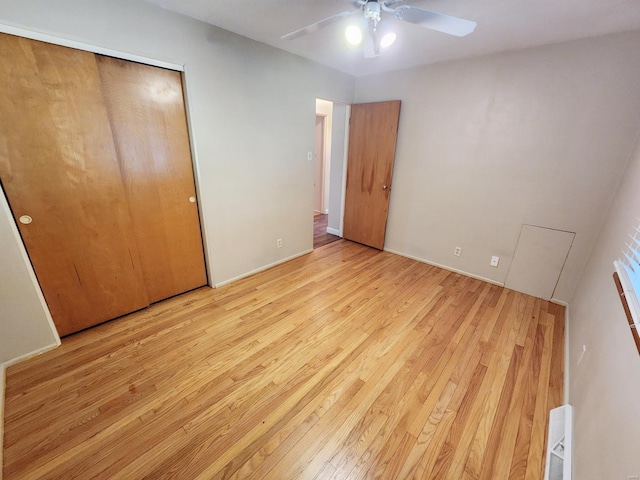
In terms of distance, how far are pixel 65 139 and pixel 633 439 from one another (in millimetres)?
3019

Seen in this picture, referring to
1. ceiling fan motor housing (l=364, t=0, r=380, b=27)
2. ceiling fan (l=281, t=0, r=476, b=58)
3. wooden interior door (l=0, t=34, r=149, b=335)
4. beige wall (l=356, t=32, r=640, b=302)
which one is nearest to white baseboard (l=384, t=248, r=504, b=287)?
beige wall (l=356, t=32, r=640, b=302)

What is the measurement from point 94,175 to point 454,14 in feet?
8.92

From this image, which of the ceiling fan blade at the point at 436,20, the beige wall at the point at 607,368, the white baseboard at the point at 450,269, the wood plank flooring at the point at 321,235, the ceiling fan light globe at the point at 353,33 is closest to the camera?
the beige wall at the point at 607,368

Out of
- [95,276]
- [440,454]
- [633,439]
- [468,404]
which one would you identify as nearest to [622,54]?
[633,439]

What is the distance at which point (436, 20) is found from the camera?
1369 mm

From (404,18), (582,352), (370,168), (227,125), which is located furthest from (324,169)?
(582,352)

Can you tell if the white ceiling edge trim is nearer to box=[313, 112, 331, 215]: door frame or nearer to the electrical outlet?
box=[313, 112, 331, 215]: door frame

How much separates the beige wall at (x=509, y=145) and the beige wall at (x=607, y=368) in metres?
0.30

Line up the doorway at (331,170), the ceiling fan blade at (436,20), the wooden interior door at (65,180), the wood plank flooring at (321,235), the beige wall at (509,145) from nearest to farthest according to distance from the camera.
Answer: the ceiling fan blade at (436,20)
the wooden interior door at (65,180)
the beige wall at (509,145)
the doorway at (331,170)
the wood plank flooring at (321,235)

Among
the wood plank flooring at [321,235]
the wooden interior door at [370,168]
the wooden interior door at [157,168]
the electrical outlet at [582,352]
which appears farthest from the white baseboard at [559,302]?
the wooden interior door at [157,168]

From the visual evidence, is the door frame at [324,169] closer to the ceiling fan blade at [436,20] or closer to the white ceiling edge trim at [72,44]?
the white ceiling edge trim at [72,44]

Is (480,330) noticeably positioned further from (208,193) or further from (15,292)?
(15,292)

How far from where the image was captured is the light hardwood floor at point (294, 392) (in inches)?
47.7

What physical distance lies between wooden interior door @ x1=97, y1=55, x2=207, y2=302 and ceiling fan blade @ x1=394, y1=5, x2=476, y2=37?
1699 millimetres
